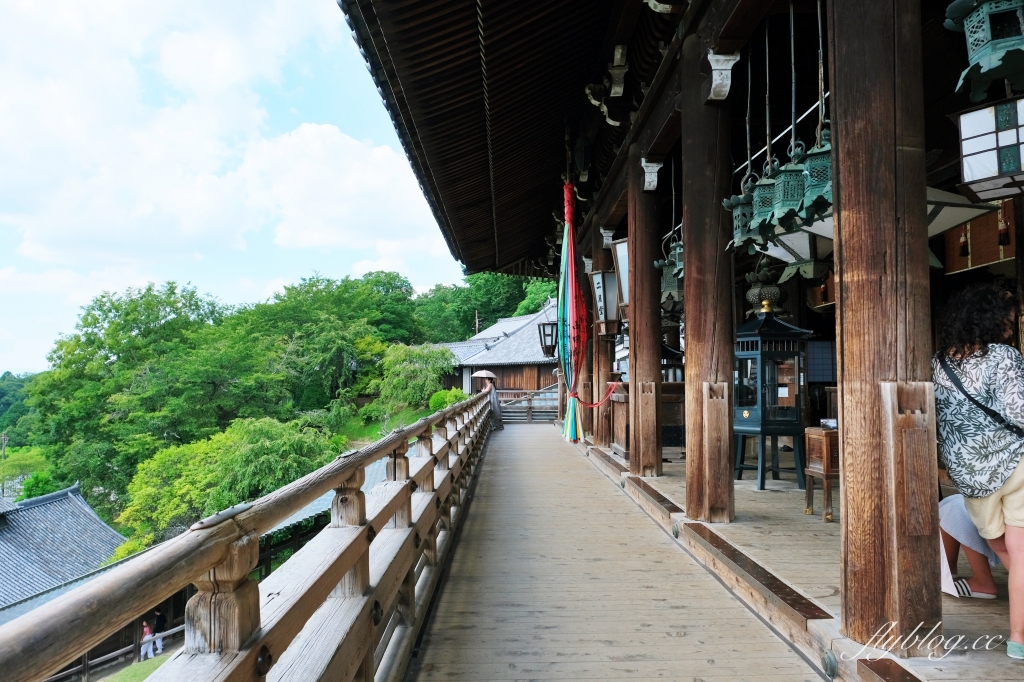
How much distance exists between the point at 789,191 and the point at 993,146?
2.41 ft

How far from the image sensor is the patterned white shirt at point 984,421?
6.66ft

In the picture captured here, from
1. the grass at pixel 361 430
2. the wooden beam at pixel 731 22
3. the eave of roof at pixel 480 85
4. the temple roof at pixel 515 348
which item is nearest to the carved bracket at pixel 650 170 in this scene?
the eave of roof at pixel 480 85

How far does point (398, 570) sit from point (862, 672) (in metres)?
1.57

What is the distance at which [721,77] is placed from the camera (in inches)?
140

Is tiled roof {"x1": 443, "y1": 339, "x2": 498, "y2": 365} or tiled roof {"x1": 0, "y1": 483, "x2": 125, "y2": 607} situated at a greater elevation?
tiled roof {"x1": 443, "y1": 339, "x2": 498, "y2": 365}

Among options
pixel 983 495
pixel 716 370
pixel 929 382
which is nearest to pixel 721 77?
pixel 716 370

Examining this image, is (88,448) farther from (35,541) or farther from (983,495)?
(983,495)

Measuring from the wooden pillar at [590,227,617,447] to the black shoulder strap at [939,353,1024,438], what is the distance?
18.9 feet

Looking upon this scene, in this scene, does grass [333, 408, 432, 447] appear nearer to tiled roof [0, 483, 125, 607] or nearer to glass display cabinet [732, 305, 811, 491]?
tiled roof [0, 483, 125, 607]

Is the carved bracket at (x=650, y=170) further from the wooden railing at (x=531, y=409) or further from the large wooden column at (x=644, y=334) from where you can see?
the wooden railing at (x=531, y=409)

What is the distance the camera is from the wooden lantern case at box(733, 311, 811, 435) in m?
4.79

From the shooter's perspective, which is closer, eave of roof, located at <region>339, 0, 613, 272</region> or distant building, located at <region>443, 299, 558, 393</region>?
eave of roof, located at <region>339, 0, 613, 272</region>

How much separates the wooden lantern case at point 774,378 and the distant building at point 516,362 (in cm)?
1969

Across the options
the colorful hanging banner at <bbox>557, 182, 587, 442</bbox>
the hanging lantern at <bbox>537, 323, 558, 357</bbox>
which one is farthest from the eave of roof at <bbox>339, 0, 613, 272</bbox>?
the hanging lantern at <bbox>537, 323, 558, 357</bbox>
